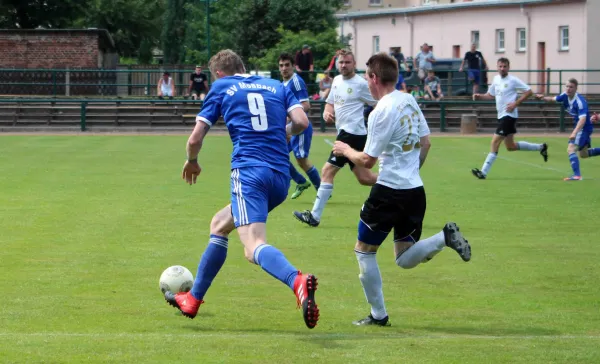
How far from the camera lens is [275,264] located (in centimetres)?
704

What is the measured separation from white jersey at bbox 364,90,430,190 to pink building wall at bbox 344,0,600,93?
127 ft

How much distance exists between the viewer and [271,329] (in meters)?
7.42

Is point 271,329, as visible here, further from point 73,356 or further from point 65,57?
point 65,57

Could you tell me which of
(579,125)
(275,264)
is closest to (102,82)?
(579,125)


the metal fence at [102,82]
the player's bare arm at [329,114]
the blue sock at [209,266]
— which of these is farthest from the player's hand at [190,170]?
the metal fence at [102,82]

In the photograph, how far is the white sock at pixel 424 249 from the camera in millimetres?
7527

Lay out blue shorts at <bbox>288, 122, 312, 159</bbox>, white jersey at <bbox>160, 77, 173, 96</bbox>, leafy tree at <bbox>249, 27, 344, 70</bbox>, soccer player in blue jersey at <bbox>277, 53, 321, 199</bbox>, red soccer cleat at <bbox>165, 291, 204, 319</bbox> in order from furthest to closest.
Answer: leafy tree at <bbox>249, 27, 344, 70</bbox> < white jersey at <bbox>160, 77, 173, 96</bbox> < blue shorts at <bbox>288, 122, 312, 159</bbox> < soccer player in blue jersey at <bbox>277, 53, 321, 199</bbox> < red soccer cleat at <bbox>165, 291, 204, 319</bbox>

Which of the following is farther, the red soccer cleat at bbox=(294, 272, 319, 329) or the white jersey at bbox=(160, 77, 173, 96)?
the white jersey at bbox=(160, 77, 173, 96)

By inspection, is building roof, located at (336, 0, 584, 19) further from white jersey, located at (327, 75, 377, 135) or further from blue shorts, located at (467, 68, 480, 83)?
white jersey, located at (327, 75, 377, 135)

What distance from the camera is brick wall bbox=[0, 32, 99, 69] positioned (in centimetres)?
4706

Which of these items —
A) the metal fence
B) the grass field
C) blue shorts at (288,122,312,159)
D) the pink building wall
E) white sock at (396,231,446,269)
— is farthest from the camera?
the pink building wall

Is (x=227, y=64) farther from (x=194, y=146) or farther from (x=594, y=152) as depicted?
(x=594, y=152)

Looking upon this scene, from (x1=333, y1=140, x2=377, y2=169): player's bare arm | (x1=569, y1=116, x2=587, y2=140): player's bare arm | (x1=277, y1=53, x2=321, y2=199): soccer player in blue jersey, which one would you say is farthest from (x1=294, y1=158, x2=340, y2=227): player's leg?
(x1=569, y1=116, x2=587, y2=140): player's bare arm

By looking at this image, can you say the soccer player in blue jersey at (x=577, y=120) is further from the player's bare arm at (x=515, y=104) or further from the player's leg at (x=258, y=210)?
the player's leg at (x=258, y=210)
